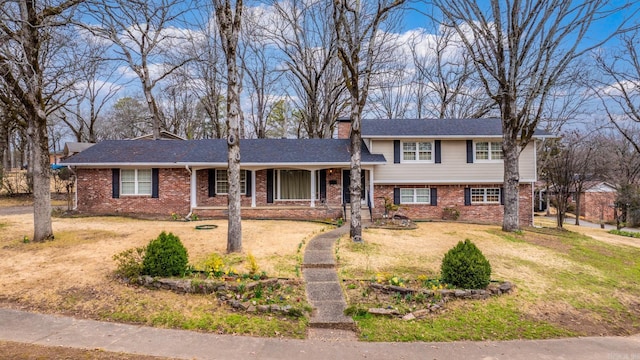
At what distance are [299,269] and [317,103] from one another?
73.2ft

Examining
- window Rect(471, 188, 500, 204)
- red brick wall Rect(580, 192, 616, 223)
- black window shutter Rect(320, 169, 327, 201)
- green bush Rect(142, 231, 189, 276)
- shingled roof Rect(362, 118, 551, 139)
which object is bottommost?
red brick wall Rect(580, 192, 616, 223)

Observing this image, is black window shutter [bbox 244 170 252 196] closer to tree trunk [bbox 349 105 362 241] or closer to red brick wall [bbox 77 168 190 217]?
red brick wall [bbox 77 168 190 217]

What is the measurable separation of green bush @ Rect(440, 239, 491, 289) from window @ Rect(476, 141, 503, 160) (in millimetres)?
12049

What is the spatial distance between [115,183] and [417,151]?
15380 mm

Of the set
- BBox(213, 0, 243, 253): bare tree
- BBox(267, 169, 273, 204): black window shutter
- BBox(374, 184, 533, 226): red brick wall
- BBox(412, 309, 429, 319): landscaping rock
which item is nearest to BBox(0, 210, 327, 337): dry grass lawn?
BBox(213, 0, 243, 253): bare tree

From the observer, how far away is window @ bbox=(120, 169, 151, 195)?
1681 cm

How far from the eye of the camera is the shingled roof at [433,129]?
17234 millimetres

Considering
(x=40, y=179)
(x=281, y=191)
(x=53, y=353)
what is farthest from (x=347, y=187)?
(x=53, y=353)

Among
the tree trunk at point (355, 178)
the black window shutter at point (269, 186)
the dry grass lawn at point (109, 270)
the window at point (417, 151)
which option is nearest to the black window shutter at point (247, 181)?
the black window shutter at point (269, 186)

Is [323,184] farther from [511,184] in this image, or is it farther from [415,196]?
[511,184]

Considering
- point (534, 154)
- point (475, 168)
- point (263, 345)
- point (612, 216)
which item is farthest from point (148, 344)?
Result: point (612, 216)

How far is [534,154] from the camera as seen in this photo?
1764cm

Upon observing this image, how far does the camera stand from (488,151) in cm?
1772

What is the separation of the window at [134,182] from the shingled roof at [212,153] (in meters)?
0.67
